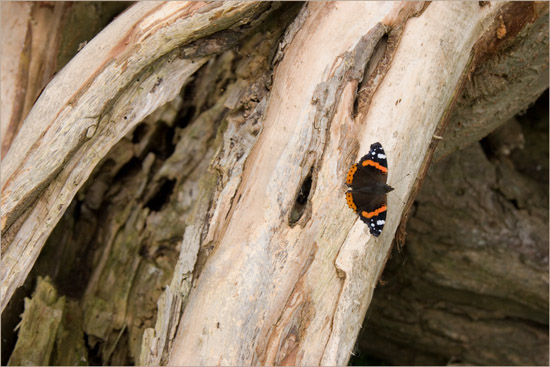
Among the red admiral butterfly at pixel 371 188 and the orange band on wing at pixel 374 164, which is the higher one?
the orange band on wing at pixel 374 164

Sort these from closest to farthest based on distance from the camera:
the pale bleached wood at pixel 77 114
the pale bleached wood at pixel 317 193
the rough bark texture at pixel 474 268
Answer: the pale bleached wood at pixel 317 193 → the pale bleached wood at pixel 77 114 → the rough bark texture at pixel 474 268

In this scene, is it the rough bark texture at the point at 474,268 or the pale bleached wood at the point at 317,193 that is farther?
the rough bark texture at the point at 474,268

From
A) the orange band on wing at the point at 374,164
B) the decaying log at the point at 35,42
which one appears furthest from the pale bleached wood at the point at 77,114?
the orange band on wing at the point at 374,164

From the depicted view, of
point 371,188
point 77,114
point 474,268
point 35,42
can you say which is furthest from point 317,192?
point 474,268

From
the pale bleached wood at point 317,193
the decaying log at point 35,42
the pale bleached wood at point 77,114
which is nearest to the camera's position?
the pale bleached wood at point 317,193

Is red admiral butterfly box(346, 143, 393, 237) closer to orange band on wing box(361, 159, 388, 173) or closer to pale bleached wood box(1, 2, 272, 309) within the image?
orange band on wing box(361, 159, 388, 173)

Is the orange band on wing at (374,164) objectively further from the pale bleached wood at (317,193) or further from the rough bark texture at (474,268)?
the rough bark texture at (474,268)
